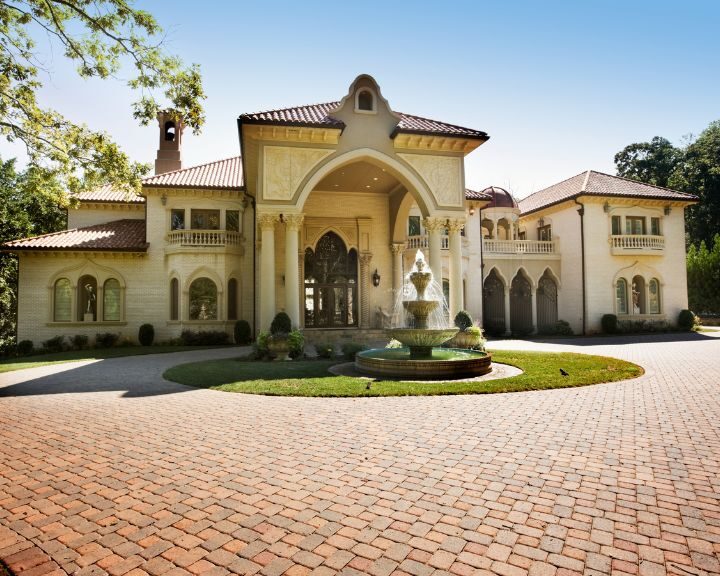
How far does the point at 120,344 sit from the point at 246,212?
377 inches

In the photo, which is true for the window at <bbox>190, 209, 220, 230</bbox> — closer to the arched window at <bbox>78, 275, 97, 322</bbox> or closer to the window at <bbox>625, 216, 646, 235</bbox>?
the arched window at <bbox>78, 275, 97, 322</bbox>

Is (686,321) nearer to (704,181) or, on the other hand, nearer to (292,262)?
→ (704,181)

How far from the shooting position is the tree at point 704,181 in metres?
40.3

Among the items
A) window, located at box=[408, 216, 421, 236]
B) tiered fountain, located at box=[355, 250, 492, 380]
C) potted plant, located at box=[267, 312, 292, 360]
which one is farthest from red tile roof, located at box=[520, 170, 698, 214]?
potted plant, located at box=[267, 312, 292, 360]

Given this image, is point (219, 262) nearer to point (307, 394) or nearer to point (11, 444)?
point (307, 394)

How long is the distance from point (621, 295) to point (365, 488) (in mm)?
29715

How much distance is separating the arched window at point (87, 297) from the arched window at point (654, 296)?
33517mm

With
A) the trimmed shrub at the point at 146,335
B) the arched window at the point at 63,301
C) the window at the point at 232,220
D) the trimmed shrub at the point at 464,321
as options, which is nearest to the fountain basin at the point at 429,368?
the trimmed shrub at the point at 464,321

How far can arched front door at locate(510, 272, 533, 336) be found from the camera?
30062mm

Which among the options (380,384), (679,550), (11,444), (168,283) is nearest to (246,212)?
(168,283)

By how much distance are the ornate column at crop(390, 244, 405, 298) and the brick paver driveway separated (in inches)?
624

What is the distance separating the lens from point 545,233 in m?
31.5

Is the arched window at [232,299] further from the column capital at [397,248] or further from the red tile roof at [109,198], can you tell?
the column capital at [397,248]

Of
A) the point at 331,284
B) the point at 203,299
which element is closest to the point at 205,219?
the point at 203,299
